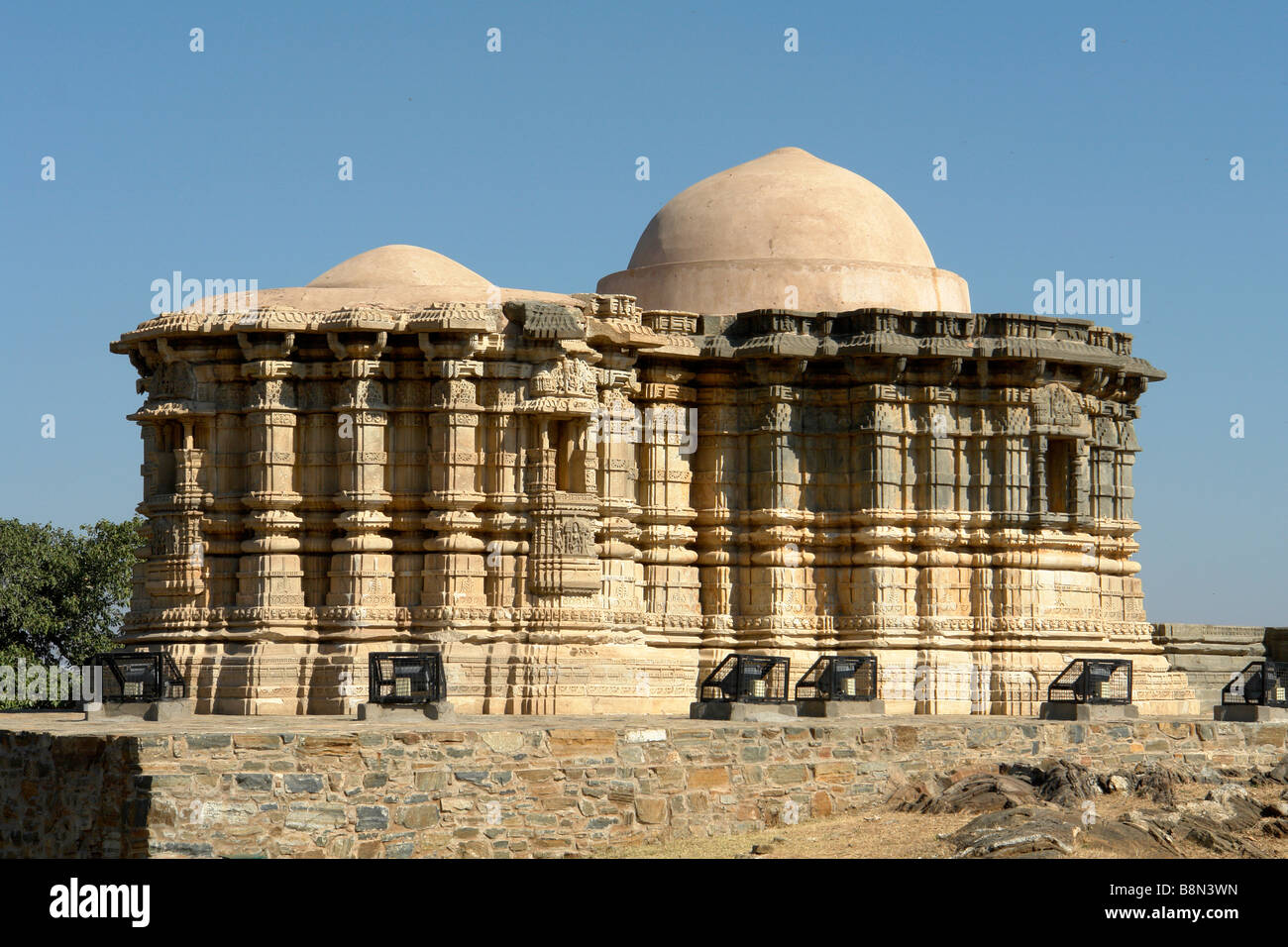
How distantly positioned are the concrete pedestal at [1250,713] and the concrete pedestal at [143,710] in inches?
701

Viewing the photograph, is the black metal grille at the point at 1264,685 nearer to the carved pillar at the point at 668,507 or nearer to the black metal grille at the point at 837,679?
the black metal grille at the point at 837,679

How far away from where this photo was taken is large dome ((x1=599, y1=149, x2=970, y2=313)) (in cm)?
3772

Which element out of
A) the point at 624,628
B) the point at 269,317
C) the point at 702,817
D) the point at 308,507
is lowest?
the point at 702,817

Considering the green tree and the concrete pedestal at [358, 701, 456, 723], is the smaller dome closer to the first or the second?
the concrete pedestal at [358, 701, 456, 723]

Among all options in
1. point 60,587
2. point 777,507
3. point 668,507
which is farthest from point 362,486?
point 60,587

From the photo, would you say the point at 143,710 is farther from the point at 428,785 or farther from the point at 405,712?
the point at 428,785

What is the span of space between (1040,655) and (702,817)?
1239cm

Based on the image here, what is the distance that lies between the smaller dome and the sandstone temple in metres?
0.10

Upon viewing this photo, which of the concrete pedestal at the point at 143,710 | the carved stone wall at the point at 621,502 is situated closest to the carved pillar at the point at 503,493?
the carved stone wall at the point at 621,502

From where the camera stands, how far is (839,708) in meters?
30.5

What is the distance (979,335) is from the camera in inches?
1435

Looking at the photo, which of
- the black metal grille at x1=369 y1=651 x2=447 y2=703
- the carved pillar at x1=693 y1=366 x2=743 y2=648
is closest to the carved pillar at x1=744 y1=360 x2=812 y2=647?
the carved pillar at x1=693 y1=366 x2=743 y2=648
